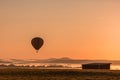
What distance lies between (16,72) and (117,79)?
21348mm

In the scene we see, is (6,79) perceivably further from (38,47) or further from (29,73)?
(38,47)

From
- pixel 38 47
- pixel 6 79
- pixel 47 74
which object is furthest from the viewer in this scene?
pixel 38 47

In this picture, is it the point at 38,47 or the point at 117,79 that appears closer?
the point at 117,79

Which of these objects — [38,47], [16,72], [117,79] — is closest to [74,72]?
[16,72]

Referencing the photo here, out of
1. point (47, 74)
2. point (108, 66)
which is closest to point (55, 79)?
point (47, 74)

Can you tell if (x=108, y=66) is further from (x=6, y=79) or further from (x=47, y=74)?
(x=6, y=79)

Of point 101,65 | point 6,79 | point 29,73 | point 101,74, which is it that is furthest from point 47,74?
point 101,65

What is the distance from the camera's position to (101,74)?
93.2 metres

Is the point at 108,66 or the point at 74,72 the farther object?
the point at 108,66

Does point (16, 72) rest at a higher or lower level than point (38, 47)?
lower

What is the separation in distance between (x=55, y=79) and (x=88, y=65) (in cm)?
5740

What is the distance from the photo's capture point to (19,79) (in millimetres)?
77188

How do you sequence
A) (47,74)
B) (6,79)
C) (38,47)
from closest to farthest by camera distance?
1. (6,79)
2. (47,74)
3. (38,47)

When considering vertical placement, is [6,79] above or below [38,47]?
below
